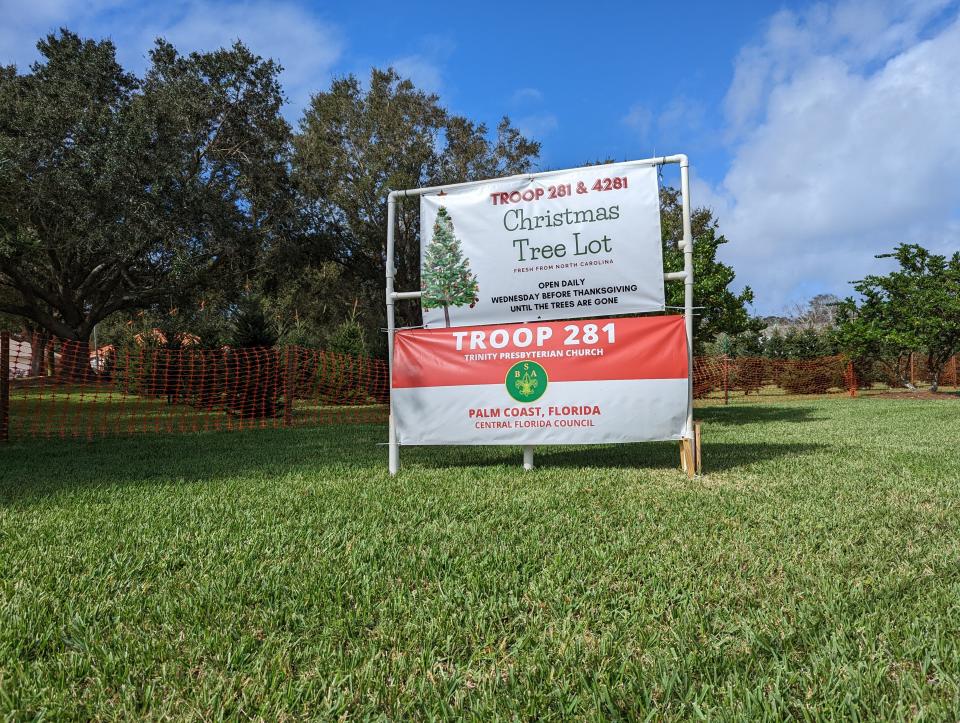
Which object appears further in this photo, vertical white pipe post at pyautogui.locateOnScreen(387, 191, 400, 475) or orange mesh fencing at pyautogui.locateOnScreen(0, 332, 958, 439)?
orange mesh fencing at pyautogui.locateOnScreen(0, 332, 958, 439)

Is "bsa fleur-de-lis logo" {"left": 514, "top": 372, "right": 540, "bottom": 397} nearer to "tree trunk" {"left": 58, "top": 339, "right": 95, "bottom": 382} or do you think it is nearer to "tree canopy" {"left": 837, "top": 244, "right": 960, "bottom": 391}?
"tree trunk" {"left": 58, "top": 339, "right": 95, "bottom": 382}

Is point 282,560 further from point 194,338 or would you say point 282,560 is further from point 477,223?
point 194,338

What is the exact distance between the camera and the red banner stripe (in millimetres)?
5852

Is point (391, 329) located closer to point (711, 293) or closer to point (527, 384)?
point (527, 384)

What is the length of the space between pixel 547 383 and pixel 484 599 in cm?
355

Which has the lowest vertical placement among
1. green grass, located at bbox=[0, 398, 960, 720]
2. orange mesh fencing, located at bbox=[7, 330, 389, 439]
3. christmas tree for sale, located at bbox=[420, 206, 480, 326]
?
green grass, located at bbox=[0, 398, 960, 720]

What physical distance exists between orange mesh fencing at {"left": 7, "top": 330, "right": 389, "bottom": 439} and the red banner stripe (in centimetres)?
725

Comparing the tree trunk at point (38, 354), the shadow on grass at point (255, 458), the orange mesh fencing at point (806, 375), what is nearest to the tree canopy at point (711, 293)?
the shadow on grass at point (255, 458)

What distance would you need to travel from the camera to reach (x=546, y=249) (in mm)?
6125

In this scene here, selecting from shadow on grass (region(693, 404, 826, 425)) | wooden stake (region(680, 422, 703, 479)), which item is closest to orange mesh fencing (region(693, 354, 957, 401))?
Answer: shadow on grass (region(693, 404, 826, 425))

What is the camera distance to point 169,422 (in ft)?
44.5

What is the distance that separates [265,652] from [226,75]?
23509 millimetres

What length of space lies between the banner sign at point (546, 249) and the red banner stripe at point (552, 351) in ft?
0.51

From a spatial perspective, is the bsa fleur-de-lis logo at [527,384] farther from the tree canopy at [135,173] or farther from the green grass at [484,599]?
the tree canopy at [135,173]
